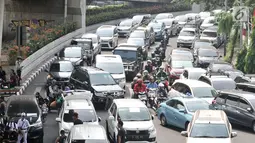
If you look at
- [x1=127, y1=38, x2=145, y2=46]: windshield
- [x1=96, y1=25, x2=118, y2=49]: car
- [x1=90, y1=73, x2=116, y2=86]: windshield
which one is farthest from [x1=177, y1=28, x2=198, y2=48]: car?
[x1=90, y1=73, x2=116, y2=86]: windshield

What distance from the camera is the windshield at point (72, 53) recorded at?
4012 centimetres

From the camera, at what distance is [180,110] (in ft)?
81.0

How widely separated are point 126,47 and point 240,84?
35.2 ft

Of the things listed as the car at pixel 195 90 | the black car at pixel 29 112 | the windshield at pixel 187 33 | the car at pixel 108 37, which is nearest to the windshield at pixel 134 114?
the black car at pixel 29 112

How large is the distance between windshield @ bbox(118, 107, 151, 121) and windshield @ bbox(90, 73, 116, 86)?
295 inches

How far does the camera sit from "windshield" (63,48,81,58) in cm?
4012

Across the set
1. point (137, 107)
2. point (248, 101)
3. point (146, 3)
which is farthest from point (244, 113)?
point (146, 3)

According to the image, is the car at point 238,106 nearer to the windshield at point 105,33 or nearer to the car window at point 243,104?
the car window at point 243,104

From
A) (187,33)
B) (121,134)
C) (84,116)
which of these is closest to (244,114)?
(84,116)

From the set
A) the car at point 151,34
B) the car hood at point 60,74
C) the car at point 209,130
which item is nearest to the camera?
the car at point 209,130

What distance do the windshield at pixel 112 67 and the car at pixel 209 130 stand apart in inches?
516

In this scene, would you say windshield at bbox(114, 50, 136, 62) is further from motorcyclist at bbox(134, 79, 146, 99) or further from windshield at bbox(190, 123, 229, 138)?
windshield at bbox(190, 123, 229, 138)

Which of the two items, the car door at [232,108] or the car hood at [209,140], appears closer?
the car hood at [209,140]

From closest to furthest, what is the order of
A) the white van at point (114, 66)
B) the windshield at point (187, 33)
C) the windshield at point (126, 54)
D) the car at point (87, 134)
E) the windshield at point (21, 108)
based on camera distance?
1. the car at point (87, 134)
2. the windshield at point (21, 108)
3. the white van at point (114, 66)
4. the windshield at point (126, 54)
5. the windshield at point (187, 33)
